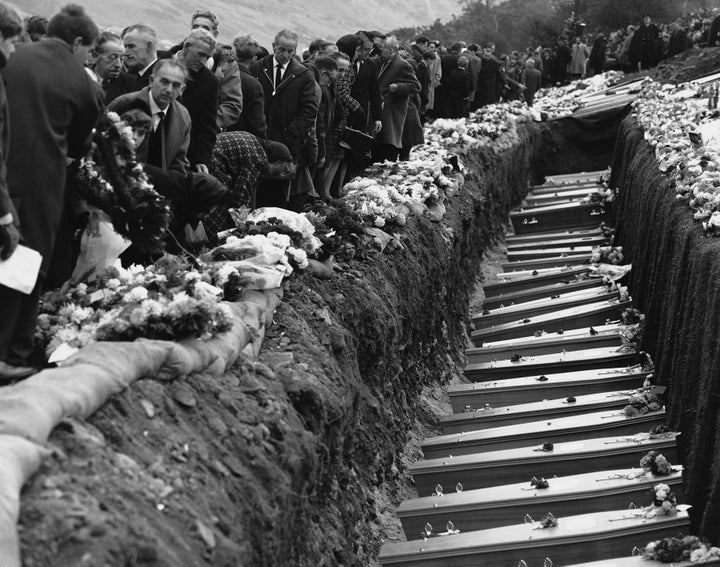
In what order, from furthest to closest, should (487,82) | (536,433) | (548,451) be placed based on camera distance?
(487,82) → (536,433) → (548,451)

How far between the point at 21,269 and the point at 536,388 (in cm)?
932

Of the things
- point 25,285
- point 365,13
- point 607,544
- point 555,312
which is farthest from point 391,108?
point 365,13

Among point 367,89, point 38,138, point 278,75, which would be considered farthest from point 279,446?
point 367,89

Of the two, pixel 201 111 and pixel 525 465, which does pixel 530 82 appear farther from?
pixel 201 111

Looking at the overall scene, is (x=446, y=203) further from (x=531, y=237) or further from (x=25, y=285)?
(x=25, y=285)

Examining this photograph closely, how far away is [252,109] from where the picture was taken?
10461 mm

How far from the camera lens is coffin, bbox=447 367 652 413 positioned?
1363 cm

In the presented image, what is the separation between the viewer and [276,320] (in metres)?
7.82

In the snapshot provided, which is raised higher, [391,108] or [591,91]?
[391,108]

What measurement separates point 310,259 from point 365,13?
133 feet

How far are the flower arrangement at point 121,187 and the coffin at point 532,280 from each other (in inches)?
509

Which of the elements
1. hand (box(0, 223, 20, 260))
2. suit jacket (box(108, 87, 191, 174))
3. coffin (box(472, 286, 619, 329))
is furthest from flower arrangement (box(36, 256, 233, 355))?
coffin (box(472, 286, 619, 329))

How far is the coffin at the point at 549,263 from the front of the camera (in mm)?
21594

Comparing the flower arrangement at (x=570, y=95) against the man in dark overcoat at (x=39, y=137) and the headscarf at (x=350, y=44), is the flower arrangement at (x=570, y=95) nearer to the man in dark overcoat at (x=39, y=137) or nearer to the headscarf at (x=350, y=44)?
the headscarf at (x=350, y=44)
